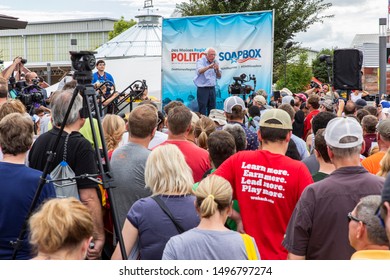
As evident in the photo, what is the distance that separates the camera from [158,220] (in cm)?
386

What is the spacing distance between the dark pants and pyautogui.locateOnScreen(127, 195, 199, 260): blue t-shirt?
942 cm

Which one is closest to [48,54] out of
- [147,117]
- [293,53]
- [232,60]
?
[293,53]

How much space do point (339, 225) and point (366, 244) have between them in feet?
2.50

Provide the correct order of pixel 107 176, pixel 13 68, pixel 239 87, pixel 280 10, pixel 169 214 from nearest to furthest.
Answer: pixel 169 214 → pixel 107 176 → pixel 13 68 → pixel 239 87 → pixel 280 10

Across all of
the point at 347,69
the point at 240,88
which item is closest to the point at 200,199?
the point at 347,69

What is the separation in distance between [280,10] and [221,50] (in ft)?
48.1

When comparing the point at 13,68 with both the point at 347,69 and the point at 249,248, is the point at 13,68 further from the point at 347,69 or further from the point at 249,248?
the point at 249,248

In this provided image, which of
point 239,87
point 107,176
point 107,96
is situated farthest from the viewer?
point 239,87

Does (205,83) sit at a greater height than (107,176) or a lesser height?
greater

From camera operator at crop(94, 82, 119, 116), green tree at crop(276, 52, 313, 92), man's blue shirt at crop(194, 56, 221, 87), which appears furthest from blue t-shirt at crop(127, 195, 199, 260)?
green tree at crop(276, 52, 313, 92)

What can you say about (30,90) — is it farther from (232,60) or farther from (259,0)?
(259,0)

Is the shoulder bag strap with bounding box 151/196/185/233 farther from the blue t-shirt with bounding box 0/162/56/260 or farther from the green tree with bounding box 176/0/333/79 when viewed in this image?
the green tree with bounding box 176/0/333/79

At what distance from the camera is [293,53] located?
30047 millimetres

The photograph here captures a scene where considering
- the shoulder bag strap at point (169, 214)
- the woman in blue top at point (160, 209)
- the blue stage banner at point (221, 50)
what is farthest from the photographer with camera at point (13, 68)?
the shoulder bag strap at point (169, 214)
